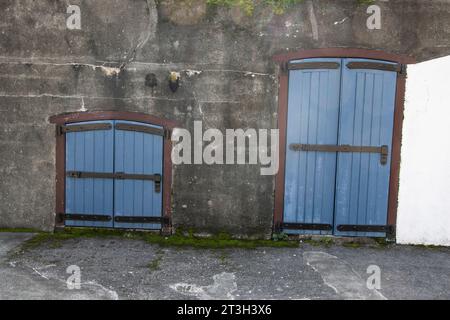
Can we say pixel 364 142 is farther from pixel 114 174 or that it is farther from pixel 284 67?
A: pixel 114 174

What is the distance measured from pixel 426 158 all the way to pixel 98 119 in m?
4.91

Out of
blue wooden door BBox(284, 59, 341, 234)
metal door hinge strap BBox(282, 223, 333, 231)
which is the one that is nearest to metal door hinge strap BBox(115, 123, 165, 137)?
blue wooden door BBox(284, 59, 341, 234)

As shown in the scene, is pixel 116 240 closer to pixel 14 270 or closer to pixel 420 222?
pixel 14 270

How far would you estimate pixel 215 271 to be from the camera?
540cm

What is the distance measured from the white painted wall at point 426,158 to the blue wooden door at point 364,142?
269 millimetres

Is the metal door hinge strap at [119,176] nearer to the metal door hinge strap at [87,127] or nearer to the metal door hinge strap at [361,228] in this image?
the metal door hinge strap at [87,127]

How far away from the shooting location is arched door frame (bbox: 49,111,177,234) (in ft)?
21.2

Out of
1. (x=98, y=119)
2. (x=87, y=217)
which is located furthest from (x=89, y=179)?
(x=98, y=119)

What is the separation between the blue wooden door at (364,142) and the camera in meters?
6.26

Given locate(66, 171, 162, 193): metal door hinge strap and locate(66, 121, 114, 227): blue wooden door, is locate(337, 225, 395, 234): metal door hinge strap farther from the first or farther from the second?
locate(66, 121, 114, 227): blue wooden door

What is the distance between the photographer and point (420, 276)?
5.37m

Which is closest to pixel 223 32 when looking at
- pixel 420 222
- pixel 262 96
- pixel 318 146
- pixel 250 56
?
pixel 250 56

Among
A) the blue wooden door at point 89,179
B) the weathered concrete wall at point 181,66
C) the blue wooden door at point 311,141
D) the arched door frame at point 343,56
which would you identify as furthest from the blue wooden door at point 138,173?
the blue wooden door at point 311,141
